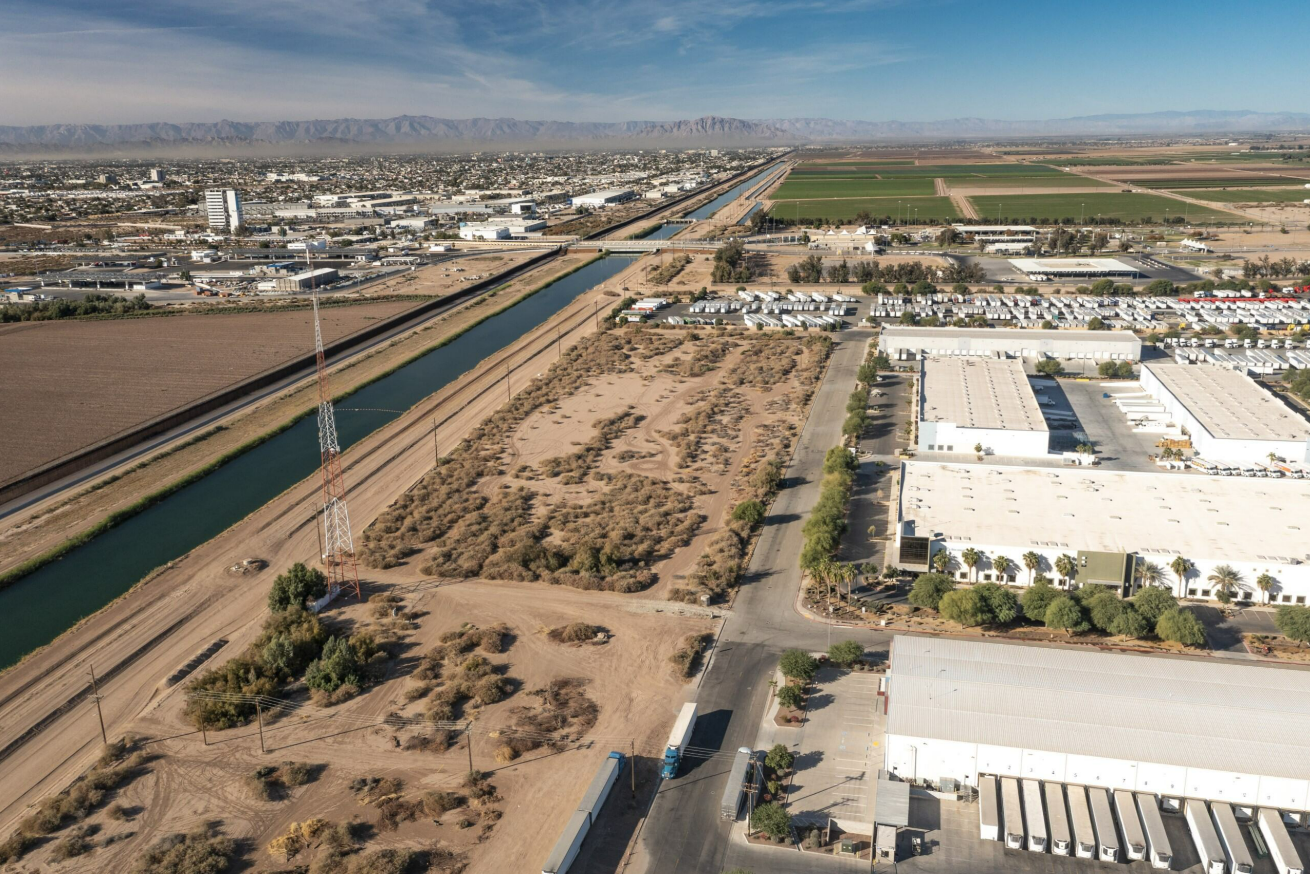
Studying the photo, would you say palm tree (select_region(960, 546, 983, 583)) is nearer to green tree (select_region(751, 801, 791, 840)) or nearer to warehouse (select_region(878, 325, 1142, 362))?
green tree (select_region(751, 801, 791, 840))

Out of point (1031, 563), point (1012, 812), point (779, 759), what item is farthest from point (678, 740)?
point (1031, 563)

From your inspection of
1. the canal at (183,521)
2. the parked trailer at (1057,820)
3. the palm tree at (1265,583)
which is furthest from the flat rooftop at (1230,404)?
the canal at (183,521)

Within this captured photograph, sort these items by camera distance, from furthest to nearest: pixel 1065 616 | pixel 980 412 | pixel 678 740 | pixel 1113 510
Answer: pixel 980 412
pixel 1113 510
pixel 1065 616
pixel 678 740

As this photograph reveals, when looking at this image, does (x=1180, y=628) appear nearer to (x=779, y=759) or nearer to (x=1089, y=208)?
(x=779, y=759)

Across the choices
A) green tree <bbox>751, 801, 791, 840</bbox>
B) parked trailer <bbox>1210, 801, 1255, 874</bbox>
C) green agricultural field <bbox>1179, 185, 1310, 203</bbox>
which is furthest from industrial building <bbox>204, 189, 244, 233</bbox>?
green agricultural field <bbox>1179, 185, 1310, 203</bbox>

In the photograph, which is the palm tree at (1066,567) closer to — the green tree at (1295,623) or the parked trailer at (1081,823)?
the green tree at (1295,623)
